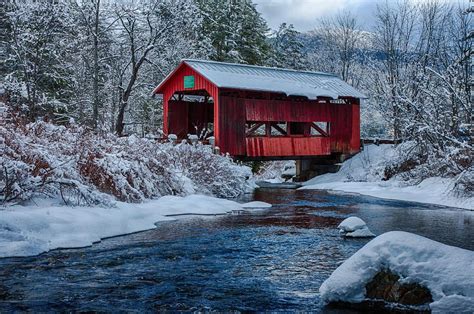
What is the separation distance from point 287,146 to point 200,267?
1743 cm

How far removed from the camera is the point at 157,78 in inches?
1293

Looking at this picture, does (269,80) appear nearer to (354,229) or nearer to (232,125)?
(232,125)

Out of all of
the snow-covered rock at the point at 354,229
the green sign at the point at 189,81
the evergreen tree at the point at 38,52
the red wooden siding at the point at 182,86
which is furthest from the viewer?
the green sign at the point at 189,81

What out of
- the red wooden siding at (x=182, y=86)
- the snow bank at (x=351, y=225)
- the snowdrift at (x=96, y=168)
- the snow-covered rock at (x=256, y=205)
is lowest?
the snow-covered rock at (x=256, y=205)

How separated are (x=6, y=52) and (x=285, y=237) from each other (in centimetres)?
1893

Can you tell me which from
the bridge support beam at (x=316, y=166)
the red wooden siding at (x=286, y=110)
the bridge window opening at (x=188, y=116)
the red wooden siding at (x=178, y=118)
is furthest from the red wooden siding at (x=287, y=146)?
the red wooden siding at (x=178, y=118)

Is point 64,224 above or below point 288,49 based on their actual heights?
below

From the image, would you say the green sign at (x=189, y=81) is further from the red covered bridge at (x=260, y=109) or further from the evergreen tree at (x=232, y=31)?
the evergreen tree at (x=232, y=31)

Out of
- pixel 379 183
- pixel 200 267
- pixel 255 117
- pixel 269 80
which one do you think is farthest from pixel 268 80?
pixel 200 267

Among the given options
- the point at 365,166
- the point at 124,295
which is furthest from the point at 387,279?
the point at 365,166

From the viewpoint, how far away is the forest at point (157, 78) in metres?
11.5

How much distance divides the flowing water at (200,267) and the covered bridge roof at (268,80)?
11081 millimetres

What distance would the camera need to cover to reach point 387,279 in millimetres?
5086

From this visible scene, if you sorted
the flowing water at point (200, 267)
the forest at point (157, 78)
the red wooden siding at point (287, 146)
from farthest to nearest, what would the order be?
1. the red wooden siding at point (287, 146)
2. the forest at point (157, 78)
3. the flowing water at point (200, 267)
